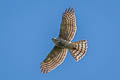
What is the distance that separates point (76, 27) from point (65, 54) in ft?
5.78

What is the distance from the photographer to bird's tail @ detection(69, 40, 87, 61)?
20609 millimetres

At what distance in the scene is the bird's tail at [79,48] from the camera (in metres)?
20.6

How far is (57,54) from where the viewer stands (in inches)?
846

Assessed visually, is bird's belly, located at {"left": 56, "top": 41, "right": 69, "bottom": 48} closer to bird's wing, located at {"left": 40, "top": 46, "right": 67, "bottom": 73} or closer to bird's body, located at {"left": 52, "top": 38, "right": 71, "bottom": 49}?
bird's body, located at {"left": 52, "top": 38, "right": 71, "bottom": 49}

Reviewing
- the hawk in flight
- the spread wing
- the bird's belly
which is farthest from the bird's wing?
the spread wing

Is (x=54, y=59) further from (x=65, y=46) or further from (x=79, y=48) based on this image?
(x=79, y=48)

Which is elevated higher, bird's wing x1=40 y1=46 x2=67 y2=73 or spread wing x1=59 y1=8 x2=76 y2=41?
spread wing x1=59 y1=8 x2=76 y2=41

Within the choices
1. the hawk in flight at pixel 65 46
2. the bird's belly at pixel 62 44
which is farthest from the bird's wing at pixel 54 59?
the bird's belly at pixel 62 44

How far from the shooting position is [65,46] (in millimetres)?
20938

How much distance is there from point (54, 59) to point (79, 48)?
1813 mm

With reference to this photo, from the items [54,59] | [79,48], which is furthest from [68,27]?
[54,59]

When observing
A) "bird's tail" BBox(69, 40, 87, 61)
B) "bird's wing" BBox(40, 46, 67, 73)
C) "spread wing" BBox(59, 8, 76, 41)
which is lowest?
"bird's tail" BBox(69, 40, 87, 61)

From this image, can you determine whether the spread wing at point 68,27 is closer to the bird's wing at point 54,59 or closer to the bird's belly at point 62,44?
the bird's belly at point 62,44

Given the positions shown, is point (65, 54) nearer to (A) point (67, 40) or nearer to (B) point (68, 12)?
(A) point (67, 40)
